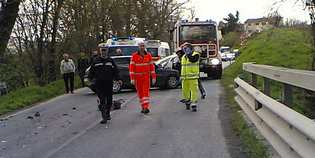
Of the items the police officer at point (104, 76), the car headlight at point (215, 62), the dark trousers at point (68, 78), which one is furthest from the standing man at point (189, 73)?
the car headlight at point (215, 62)

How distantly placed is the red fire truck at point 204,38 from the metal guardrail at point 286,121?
17683 millimetres

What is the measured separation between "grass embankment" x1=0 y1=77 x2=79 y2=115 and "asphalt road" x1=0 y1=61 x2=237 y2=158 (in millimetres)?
2631

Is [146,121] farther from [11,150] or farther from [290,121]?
[290,121]

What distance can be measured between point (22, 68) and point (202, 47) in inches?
370

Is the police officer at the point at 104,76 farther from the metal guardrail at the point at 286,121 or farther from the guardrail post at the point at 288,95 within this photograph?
the guardrail post at the point at 288,95

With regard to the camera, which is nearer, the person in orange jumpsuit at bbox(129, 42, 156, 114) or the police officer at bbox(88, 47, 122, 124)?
the police officer at bbox(88, 47, 122, 124)

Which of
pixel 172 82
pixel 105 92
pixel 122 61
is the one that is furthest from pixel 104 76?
pixel 122 61

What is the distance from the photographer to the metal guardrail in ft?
16.8

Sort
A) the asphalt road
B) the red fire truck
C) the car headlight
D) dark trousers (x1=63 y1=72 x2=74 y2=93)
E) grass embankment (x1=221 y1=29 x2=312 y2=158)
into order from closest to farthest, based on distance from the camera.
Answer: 1. the asphalt road
2. grass embankment (x1=221 y1=29 x2=312 y2=158)
3. dark trousers (x1=63 y1=72 x2=74 y2=93)
4. the car headlight
5. the red fire truck

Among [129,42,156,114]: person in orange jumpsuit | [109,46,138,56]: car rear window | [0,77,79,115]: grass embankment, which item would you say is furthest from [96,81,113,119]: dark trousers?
[109,46,138,56]: car rear window

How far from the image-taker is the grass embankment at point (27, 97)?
A: 17.4 meters

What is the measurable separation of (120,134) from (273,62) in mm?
19951

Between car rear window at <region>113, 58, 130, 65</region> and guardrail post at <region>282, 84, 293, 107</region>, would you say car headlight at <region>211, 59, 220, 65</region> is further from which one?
guardrail post at <region>282, 84, 293, 107</region>

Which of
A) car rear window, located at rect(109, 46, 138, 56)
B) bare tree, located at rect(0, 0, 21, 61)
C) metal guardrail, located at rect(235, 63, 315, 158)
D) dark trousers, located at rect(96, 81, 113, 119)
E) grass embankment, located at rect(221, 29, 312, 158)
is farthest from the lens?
car rear window, located at rect(109, 46, 138, 56)
